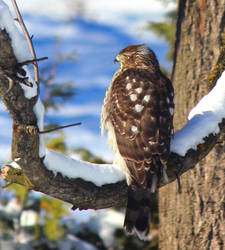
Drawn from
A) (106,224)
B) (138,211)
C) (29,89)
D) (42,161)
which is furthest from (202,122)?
(106,224)

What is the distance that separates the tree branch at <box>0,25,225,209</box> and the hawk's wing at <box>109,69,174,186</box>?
197 millimetres

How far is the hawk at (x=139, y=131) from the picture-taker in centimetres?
379

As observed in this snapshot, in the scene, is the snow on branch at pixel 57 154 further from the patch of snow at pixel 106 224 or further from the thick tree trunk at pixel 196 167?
the patch of snow at pixel 106 224

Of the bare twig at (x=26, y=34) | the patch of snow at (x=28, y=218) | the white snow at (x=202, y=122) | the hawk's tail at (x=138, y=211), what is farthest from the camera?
the patch of snow at (x=28, y=218)

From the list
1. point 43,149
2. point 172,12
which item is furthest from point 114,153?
point 172,12

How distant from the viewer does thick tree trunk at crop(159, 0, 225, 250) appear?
5.23 m

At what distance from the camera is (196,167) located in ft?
17.6

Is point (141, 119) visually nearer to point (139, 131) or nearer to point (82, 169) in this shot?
point (139, 131)

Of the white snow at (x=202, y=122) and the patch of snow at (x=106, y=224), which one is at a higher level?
the white snow at (x=202, y=122)

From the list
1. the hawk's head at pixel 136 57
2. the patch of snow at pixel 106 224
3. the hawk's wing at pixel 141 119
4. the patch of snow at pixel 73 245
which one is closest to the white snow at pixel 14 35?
the hawk's wing at pixel 141 119

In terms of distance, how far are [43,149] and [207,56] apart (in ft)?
10.3

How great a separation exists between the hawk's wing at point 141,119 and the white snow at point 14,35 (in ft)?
4.62

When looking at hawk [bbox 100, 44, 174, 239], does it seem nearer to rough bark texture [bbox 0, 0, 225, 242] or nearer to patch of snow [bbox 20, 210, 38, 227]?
rough bark texture [bbox 0, 0, 225, 242]

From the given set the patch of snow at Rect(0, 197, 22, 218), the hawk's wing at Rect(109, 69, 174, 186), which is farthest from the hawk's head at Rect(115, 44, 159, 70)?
the patch of snow at Rect(0, 197, 22, 218)
